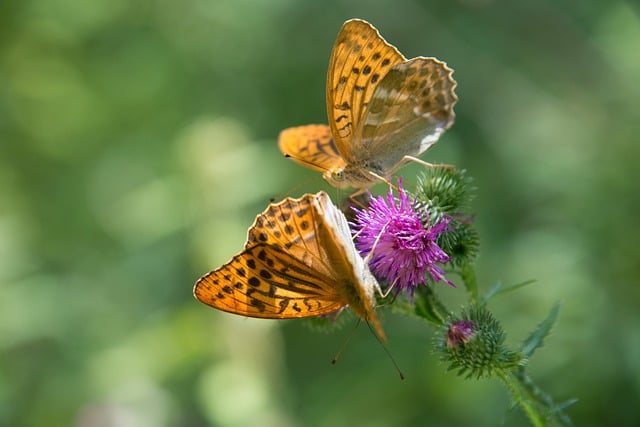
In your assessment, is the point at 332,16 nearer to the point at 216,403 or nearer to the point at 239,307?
the point at 216,403

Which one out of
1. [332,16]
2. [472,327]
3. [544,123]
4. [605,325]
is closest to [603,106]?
[544,123]

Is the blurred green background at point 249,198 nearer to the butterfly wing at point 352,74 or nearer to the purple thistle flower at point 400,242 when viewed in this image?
the purple thistle flower at point 400,242

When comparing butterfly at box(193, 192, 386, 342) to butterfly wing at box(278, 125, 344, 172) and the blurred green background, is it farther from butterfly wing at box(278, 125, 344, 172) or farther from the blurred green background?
the blurred green background

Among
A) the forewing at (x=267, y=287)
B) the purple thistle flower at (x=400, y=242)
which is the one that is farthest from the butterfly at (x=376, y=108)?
the forewing at (x=267, y=287)

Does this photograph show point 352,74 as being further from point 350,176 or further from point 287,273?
point 287,273

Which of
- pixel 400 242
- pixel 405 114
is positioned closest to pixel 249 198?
pixel 405 114

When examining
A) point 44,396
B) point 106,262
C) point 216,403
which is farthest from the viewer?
point 106,262
